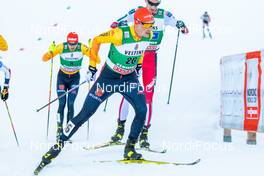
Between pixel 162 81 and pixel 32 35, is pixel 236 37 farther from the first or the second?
pixel 32 35

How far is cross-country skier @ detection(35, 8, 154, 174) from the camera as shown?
6031 mm

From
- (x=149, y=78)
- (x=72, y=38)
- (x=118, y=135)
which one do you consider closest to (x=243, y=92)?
(x=149, y=78)

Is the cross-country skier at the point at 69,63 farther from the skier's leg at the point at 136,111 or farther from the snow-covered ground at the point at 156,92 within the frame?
the skier's leg at the point at 136,111

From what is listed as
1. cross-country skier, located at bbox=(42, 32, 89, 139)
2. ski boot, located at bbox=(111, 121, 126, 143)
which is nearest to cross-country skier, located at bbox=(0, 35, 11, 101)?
cross-country skier, located at bbox=(42, 32, 89, 139)

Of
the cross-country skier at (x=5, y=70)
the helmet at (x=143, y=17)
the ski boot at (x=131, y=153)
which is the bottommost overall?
the ski boot at (x=131, y=153)

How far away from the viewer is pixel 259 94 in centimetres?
770

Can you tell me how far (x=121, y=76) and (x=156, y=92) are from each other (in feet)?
26.3

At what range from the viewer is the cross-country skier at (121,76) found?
19.8 feet

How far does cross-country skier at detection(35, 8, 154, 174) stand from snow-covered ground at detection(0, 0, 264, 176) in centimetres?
52

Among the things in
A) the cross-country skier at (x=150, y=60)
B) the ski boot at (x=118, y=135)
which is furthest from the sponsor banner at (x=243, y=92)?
the ski boot at (x=118, y=135)

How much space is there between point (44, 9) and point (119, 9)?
5517 millimetres

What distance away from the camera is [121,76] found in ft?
20.7

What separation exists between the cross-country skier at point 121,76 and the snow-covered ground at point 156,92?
0.52 metres

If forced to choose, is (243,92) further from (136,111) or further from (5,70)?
(5,70)
